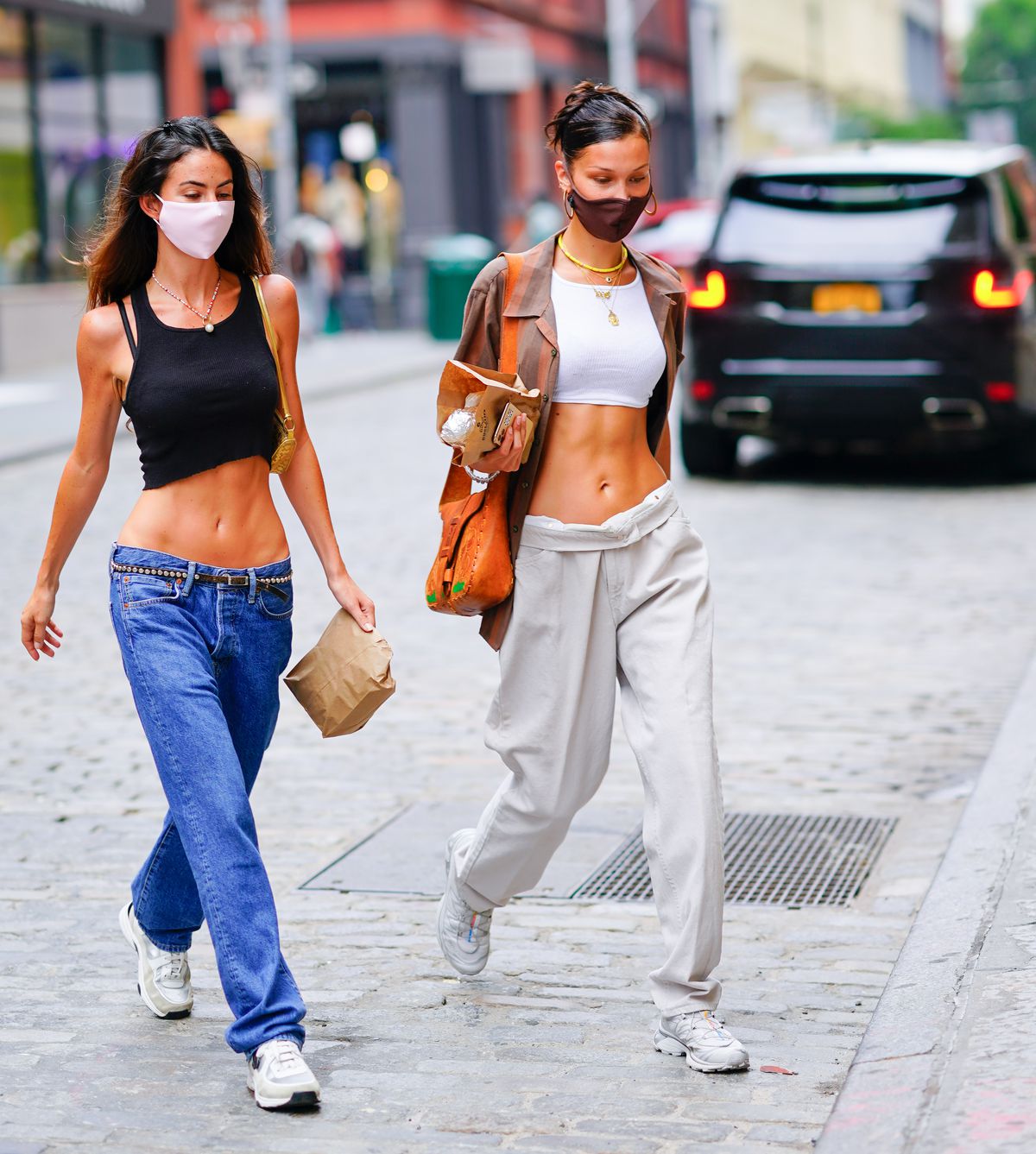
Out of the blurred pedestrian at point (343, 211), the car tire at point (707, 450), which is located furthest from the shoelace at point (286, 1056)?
the blurred pedestrian at point (343, 211)

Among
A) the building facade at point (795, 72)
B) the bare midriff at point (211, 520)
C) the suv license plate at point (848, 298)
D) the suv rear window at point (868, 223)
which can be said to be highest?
the building facade at point (795, 72)

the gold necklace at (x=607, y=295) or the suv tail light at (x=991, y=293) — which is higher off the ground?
the gold necklace at (x=607, y=295)

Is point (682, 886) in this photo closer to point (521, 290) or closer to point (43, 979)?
point (521, 290)

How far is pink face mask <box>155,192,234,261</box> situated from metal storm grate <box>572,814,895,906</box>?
201 centimetres

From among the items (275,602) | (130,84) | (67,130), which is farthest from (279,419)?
(130,84)

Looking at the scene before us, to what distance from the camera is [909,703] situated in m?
7.43

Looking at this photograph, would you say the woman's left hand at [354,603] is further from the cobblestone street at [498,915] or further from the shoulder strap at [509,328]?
the cobblestone street at [498,915]

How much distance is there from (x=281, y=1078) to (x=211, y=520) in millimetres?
1063

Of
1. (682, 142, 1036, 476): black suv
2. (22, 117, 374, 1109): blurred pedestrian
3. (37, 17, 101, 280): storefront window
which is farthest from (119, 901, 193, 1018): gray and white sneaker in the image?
(37, 17, 101, 280): storefront window

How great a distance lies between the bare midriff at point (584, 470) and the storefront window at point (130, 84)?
21.9m

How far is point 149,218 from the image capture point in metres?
4.18

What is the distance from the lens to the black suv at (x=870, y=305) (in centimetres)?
1212

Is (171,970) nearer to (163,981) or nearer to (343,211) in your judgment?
(163,981)

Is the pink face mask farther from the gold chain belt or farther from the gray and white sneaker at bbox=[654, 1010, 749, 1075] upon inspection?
the gray and white sneaker at bbox=[654, 1010, 749, 1075]
